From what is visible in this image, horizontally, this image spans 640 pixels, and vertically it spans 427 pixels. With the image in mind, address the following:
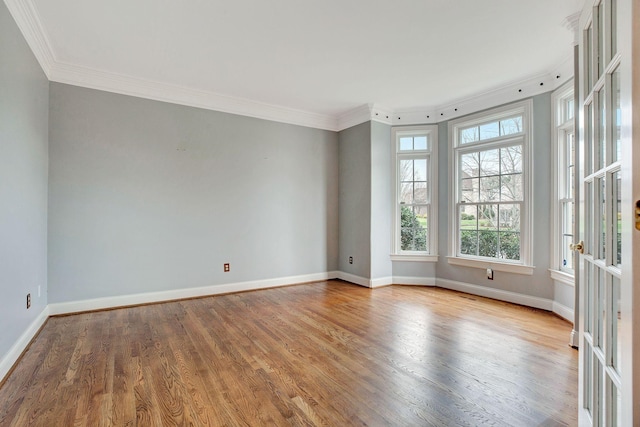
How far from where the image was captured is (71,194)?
10.8ft

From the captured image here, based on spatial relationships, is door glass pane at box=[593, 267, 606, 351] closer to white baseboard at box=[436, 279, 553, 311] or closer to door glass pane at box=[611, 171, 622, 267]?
door glass pane at box=[611, 171, 622, 267]

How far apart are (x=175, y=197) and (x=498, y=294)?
4210mm

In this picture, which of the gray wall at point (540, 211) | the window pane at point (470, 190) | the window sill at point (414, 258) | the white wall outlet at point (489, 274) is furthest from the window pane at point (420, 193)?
the gray wall at point (540, 211)

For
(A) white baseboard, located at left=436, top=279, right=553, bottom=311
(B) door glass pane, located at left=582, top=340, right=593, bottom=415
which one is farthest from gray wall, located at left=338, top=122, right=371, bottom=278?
(B) door glass pane, located at left=582, top=340, right=593, bottom=415

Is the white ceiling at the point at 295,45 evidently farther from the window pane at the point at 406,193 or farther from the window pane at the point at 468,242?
the window pane at the point at 468,242

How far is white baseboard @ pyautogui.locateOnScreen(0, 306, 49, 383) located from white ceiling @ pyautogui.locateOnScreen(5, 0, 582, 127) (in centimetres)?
238

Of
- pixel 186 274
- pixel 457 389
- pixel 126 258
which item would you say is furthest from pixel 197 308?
pixel 457 389

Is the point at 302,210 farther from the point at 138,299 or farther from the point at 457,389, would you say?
the point at 457,389

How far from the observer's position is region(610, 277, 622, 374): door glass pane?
1005mm

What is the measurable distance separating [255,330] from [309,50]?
8.78 feet

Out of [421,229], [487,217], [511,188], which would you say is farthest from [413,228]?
[511,188]

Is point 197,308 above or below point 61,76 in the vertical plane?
below

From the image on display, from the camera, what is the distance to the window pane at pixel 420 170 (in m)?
4.73

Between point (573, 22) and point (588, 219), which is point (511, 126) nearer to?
point (573, 22)
